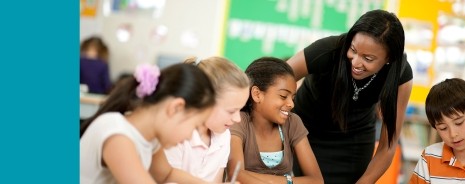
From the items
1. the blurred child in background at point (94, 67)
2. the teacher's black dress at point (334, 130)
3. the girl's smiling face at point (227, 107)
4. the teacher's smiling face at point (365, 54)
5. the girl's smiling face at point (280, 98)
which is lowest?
the blurred child in background at point (94, 67)

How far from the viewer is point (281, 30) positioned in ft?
16.4

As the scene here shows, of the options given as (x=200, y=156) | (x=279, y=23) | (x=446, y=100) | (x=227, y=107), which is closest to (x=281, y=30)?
(x=279, y=23)

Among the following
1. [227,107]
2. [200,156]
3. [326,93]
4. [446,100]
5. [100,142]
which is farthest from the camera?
[326,93]

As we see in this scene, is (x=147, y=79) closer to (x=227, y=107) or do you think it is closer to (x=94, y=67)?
(x=227, y=107)

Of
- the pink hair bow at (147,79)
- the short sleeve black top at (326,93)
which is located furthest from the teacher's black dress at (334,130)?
the pink hair bow at (147,79)

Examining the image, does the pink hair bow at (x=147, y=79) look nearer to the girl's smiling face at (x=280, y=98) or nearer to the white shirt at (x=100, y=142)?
the white shirt at (x=100, y=142)

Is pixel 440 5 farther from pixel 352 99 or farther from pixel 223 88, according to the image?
pixel 223 88

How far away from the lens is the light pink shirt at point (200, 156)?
1.50 meters

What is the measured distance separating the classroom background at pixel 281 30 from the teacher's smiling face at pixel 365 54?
321cm

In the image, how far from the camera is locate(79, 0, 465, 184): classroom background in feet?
16.2

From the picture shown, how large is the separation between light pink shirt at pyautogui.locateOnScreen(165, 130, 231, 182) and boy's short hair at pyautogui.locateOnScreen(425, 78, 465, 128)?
2.22ft

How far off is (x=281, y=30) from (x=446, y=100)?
3245 millimetres

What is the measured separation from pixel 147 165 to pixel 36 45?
0.35 metres

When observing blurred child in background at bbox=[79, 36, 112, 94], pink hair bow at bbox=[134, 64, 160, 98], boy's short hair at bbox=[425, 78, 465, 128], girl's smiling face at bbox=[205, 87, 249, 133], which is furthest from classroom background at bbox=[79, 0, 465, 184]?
pink hair bow at bbox=[134, 64, 160, 98]
